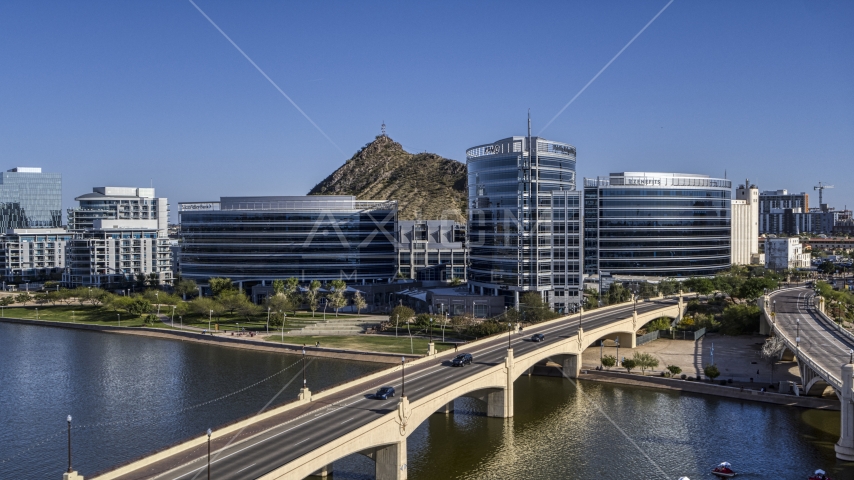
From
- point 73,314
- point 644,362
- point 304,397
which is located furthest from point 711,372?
point 73,314

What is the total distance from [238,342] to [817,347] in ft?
246

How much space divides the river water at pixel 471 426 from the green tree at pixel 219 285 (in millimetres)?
51529

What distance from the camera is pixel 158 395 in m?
74.6

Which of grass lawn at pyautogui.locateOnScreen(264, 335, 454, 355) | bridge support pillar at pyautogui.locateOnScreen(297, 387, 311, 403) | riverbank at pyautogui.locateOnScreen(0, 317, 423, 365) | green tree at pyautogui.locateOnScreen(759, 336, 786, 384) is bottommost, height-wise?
riverbank at pyautogui.locateOnScreen(0, 317, 423, 365)

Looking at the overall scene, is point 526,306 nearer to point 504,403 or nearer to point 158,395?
point 504,403

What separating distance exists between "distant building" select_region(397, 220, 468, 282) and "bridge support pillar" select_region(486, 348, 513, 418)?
324 ft

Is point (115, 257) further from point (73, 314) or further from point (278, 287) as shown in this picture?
point (278, 287)

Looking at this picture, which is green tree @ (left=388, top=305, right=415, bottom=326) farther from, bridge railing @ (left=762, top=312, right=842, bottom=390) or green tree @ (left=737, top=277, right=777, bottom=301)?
green tree @ (left=737, top=277, right=777, bottom=301)

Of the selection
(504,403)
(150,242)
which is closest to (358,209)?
(150,242)

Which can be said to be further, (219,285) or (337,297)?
(219,285)

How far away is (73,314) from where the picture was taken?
141 m

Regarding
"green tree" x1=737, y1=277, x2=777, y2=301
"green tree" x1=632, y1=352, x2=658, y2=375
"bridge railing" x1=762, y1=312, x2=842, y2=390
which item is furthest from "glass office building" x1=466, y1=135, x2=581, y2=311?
"bridge railing" x1=762, y1=312, x2=842, y2=390

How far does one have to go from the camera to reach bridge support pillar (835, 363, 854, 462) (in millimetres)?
54375

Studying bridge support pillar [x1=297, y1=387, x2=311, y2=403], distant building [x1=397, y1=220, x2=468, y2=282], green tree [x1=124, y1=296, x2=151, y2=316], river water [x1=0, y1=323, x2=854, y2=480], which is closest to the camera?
bridge support pillar [x1=297, y1=387, x2=311, y2=403]
